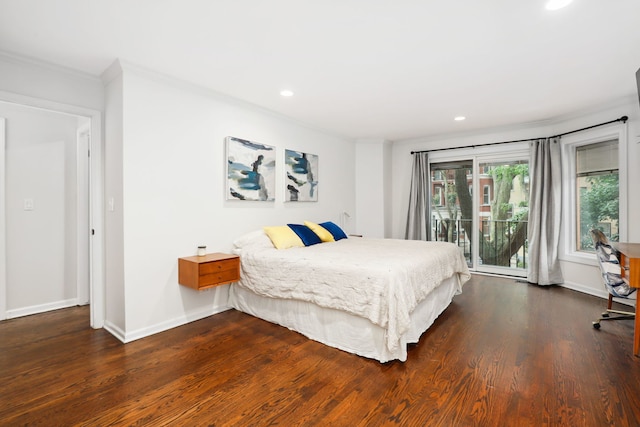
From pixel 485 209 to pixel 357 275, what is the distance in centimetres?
370

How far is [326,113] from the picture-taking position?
4062mm

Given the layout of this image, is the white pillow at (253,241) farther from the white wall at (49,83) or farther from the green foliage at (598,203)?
the green foliage at (598,203)

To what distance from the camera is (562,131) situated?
433 cm

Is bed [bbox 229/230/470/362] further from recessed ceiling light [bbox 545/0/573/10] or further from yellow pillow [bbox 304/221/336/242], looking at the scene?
recessed ceiling light [bbox 545/0/573/10]

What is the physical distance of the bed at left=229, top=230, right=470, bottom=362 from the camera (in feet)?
7.48

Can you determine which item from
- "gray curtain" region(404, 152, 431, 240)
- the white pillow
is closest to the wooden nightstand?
the white pillow

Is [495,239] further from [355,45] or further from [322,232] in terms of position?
[355,45]

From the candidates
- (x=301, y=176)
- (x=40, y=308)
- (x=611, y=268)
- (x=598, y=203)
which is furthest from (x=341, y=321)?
(x=598, y=203)

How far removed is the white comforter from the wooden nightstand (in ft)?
0.56

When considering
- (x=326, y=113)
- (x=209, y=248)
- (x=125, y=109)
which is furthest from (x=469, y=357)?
(x=125, y=109)

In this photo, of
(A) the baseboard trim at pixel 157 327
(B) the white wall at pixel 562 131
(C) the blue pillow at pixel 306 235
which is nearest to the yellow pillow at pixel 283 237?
(C) the blue pillow at pixel 306 235

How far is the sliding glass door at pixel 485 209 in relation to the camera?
4875 millimetres

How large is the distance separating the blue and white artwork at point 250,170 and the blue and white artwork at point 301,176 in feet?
1.01

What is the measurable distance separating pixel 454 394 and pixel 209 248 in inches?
99.2
